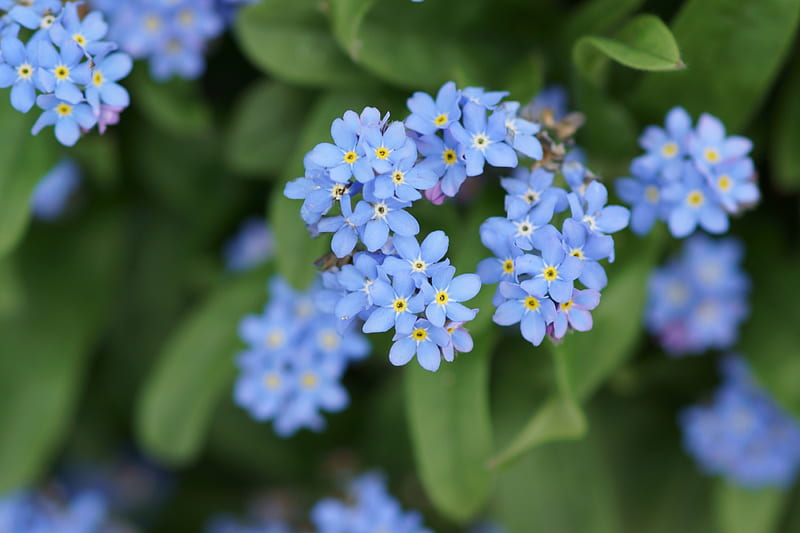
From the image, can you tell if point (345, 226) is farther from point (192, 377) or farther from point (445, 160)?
point (192, 377)

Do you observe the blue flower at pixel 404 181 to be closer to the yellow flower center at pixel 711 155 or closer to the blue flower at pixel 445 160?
the blue flower at pixel 445 160

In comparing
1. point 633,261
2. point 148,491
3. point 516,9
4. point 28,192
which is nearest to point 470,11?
point 516,9

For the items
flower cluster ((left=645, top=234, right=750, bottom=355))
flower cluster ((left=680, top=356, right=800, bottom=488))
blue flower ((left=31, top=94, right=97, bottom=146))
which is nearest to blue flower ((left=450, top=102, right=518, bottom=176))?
blue flower ((left=31, top=94, right=97, bottom=146))

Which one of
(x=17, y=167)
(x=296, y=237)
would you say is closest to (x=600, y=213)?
(x=296, y=237)

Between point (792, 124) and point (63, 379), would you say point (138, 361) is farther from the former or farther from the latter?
point (792, 124)

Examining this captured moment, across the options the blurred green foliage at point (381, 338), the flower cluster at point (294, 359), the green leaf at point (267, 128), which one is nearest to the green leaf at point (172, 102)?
the blurred green foliage at point (381, 338)

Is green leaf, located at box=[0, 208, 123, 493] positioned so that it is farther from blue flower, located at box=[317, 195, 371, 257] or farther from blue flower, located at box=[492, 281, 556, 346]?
blue flower, located at box=[492, 281, 556, 346]
